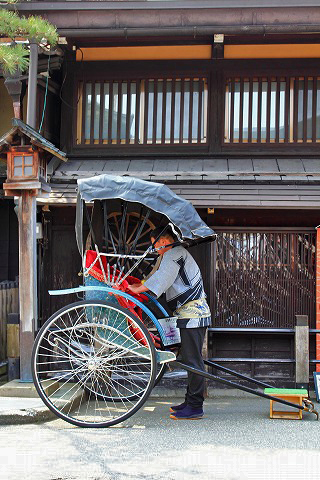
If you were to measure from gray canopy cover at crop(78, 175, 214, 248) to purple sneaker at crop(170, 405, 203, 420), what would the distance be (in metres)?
2.00

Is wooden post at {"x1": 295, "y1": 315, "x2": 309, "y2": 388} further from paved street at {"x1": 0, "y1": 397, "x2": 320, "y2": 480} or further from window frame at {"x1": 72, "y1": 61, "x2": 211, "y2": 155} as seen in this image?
window frame at {"x1": 72, "y1": 61, "x2": 211, "y2": 155}

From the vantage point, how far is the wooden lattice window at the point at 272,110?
10.2 m

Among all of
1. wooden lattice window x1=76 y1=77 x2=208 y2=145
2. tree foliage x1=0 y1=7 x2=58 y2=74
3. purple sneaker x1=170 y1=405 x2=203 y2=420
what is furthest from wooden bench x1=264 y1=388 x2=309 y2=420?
tree foliage x1=0 y1=7 x2=58 y2=74

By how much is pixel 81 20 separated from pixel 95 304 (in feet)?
15.2

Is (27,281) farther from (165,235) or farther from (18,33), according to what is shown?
(18,33)

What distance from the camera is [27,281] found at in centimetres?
829

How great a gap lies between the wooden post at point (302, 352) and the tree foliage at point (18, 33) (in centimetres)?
502

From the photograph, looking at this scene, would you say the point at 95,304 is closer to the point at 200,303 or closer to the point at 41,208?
the point at 200,303

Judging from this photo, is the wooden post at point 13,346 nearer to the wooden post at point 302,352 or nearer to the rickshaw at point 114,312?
the rickshaw at point 114,312

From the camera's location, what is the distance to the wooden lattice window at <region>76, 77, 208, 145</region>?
10297mm

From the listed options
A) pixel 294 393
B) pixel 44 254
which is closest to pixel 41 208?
pixel 44 254

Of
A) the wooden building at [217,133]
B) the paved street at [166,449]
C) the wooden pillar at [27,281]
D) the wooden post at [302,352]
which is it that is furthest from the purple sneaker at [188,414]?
the wooden pillar at [27,281]

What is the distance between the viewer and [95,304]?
6.61 meters

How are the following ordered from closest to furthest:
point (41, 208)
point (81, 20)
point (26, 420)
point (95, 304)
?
point (95, 304) < point (26, 420) < point (81, 20) < point (41, 208)
